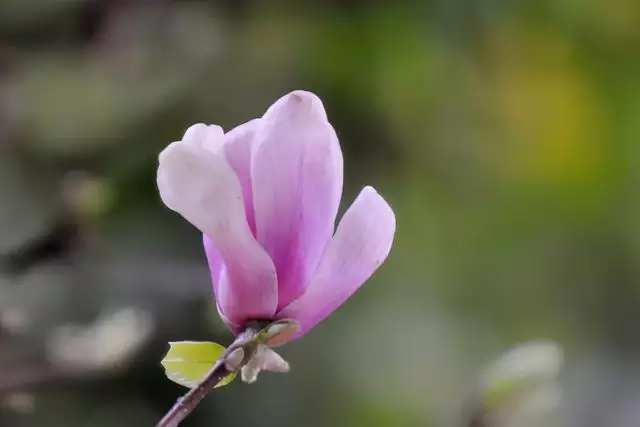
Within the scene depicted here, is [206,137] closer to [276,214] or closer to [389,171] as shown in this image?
[276,214]

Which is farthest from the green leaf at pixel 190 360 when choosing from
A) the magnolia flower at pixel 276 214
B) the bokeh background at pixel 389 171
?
the bokeh background at pixel 389 171

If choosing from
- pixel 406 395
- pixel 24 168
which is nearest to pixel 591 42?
pixel 406 395

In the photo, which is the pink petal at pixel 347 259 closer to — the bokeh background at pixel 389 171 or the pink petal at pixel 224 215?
the pink petal at pixel 224 215

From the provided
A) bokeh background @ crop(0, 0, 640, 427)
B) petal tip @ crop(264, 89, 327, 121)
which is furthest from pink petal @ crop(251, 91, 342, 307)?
bokeh background @ crop(0, 0, 640, 427)

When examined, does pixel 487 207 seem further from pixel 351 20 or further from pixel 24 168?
pixel 24 168

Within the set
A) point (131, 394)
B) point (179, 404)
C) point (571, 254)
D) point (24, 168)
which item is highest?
point (571, 254)

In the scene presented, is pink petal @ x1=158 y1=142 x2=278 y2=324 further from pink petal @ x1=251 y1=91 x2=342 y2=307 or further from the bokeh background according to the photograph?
the bokeh background
